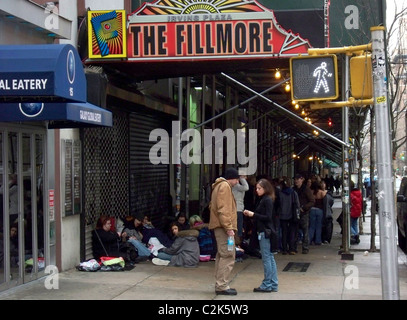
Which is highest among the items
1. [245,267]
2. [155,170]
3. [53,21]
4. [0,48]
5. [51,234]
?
[53,21]

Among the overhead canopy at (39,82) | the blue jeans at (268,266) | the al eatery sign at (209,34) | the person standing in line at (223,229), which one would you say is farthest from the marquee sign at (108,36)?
the blue jeans at (268,266)

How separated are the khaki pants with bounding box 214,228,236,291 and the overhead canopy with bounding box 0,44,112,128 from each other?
266 cm

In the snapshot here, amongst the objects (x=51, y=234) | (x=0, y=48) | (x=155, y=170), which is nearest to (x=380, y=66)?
(x=0, y=48)

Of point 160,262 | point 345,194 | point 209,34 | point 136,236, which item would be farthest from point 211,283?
point 345,194

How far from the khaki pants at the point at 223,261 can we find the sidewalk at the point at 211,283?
0.22m

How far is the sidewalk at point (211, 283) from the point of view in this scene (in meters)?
8.96

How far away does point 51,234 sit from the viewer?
10258mm

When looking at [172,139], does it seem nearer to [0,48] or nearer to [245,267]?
[245,267]

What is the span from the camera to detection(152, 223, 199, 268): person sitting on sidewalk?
38.9 feet

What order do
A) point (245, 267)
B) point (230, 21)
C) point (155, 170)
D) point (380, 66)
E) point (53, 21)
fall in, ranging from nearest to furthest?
point (380, 66), point (53, 21), point (230, 21), point (245, 267), point (155, 170)

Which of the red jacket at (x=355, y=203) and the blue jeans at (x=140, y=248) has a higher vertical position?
the red jacket at (x=355, y=203)

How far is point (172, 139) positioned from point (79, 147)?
6215mm

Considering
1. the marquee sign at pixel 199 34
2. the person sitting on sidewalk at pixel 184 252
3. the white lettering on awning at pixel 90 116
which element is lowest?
the person sitting on sidewalk at pixel 184 252

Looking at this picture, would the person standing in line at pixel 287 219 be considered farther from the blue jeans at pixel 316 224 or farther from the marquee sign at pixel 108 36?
the marquee sign at pixel 108 36
